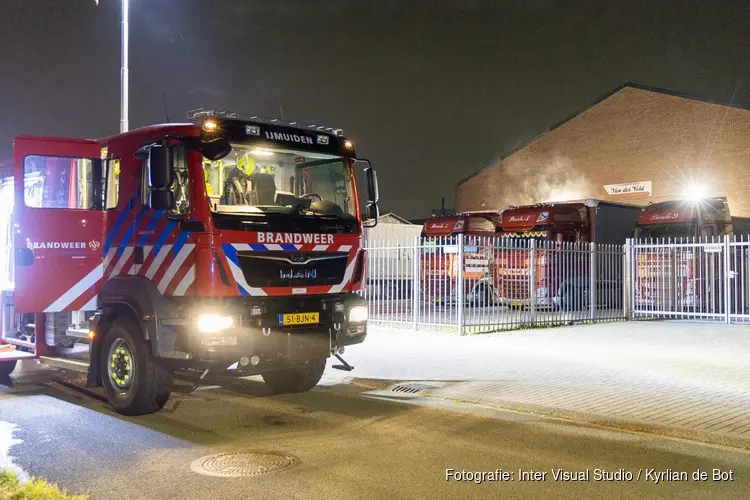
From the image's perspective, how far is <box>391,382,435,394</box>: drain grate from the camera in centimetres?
943

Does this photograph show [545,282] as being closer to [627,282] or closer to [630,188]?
[627,282]

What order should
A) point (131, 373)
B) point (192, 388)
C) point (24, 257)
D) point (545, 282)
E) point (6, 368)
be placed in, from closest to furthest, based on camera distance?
point (131, 373), point (192, 388), point (24, 257), point (6, 368), point (545, 282)

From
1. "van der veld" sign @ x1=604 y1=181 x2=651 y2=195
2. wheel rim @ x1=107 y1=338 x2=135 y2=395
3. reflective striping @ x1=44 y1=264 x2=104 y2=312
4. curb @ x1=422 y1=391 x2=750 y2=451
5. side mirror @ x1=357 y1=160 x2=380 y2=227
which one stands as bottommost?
curb @ x1=422 y1=391 x2=750 y2=451

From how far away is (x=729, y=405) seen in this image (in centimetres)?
816

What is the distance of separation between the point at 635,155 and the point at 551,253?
18.4 meters

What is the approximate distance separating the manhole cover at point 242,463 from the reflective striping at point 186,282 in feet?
6.12

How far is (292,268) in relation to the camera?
777cm

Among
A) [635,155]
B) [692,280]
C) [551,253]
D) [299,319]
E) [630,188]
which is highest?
[635,155]

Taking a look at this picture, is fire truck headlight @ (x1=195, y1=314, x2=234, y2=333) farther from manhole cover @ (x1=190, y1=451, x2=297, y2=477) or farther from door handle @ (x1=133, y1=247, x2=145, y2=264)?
manhole cover @ (x1=190, y1=451, x2=297, y2=477)

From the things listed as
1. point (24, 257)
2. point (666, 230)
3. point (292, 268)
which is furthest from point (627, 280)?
point (24, 257)

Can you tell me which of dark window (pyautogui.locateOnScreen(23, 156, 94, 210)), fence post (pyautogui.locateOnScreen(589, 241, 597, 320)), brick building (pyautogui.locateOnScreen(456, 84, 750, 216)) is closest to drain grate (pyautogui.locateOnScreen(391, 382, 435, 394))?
dark window (pyautogui.locateOnScreen(23, 156, 94, 210))

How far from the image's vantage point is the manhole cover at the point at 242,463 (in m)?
5.68

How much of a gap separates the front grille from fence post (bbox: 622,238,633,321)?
1290 centimetres

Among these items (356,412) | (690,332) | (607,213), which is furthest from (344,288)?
(607,213)
